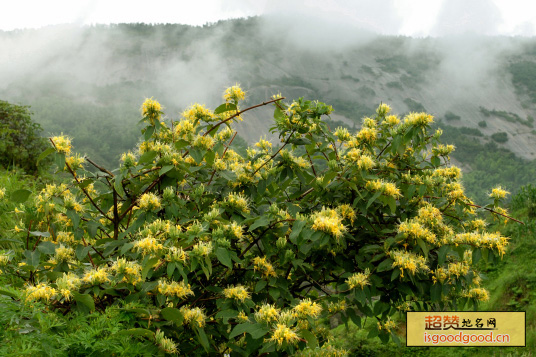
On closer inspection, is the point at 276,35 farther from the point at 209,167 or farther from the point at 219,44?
the point at 209,167

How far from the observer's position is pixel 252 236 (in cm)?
242

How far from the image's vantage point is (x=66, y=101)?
4891cm

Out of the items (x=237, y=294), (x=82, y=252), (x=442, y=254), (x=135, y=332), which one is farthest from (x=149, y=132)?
(x=442, y=254)

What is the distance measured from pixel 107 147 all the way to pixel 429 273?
27.3 m

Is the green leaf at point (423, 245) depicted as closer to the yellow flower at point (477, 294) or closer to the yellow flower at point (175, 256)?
the yellow flower at point (477, 294)

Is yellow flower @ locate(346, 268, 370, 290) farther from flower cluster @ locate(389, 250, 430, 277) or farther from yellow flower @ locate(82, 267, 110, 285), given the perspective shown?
yellow flower @ locate(82, 267, 110, 285)

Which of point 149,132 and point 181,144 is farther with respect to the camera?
point 149,132

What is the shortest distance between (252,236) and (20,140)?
6298 mm

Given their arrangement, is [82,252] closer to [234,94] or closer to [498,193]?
[234,94]

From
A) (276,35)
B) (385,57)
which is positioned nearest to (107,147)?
(385,57)

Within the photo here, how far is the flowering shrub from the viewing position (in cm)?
172

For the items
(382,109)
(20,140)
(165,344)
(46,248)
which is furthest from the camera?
(20,140)

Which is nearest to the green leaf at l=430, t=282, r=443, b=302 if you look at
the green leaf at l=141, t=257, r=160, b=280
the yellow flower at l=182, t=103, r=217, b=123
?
the green leaf at l=141, t=257, r=160, b=280

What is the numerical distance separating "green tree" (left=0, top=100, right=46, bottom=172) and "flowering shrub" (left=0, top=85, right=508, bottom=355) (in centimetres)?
A: 503
